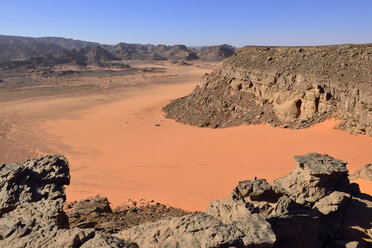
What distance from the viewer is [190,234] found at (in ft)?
13.4

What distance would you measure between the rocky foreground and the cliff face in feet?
28.0

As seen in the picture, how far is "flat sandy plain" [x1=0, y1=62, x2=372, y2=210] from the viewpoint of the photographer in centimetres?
1147

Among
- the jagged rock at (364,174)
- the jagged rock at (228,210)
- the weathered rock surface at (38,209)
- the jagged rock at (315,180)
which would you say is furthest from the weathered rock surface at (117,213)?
the jagged rock at (364,174)

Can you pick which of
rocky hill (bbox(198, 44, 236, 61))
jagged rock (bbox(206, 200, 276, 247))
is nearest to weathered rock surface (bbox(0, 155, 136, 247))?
jagged rock (bbox(206, 200, 276, 247))

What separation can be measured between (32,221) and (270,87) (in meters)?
17.1

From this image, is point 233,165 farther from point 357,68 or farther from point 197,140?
point 357,68

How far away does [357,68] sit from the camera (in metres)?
15.7

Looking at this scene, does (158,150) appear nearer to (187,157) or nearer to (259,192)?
(187,157)

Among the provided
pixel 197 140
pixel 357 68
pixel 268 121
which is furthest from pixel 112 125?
pixel 357 68

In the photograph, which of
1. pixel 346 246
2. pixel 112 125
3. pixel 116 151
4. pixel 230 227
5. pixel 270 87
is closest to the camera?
pixel 230 227

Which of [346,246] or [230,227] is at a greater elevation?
[230,227]

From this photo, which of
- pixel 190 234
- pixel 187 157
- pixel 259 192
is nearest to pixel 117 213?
pixel 259 192

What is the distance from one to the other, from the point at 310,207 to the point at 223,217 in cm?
229

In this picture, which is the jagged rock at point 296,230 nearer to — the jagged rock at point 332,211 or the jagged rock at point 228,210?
the jagged rock at point 228,210
